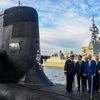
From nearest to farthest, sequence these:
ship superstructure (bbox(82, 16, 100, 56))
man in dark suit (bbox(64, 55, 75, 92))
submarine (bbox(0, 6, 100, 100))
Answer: man in dark suit (bbox(64, 55, 75, 92))
submarine (bbox(0, 6, 100, 100))
ship superstructure (bbox(82, 16, 100, 56))

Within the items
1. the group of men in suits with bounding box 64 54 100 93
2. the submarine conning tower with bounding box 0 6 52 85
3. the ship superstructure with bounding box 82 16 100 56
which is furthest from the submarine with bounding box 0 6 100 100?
the ship superstructure with bounding box 82 16 100 56

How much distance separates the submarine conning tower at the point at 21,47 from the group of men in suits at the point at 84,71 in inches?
59.1

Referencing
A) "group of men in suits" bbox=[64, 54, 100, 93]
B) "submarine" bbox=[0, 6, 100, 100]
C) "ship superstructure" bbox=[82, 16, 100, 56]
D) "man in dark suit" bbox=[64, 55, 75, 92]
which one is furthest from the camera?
"ship superstructure" bbox=[82, 16, 100, 56]

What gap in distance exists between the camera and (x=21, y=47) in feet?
45.5

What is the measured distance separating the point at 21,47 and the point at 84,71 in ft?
9.13

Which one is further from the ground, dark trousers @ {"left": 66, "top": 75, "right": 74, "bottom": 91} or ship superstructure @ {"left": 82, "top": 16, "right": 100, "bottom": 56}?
ship superstructure @ {"left": 82, "top": 16, "right": 100, "bottom": 56}

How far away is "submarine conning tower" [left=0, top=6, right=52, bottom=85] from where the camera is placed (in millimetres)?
13852

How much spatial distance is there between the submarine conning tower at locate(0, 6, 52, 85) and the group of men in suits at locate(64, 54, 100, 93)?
150cm

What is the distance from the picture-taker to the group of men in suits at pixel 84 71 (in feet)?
40.7

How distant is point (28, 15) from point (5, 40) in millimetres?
1428

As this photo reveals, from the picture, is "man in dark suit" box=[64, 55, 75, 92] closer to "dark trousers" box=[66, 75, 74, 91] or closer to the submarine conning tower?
"dark trousers" box=[66, 75, 74, 91]

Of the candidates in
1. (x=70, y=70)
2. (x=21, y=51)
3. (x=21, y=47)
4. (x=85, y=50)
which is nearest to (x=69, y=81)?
(x=70, y=70)

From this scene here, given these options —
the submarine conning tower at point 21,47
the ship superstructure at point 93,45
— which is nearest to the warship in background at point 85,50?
the ship superstructure at point 93,45

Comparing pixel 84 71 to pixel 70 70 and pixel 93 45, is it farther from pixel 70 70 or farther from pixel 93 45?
pixel 93 45
